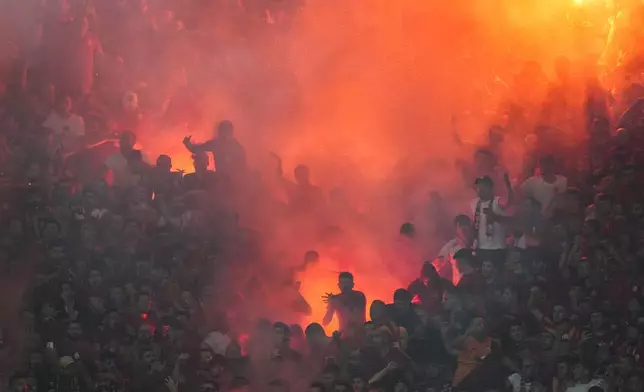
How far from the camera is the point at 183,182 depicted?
6.12 meters

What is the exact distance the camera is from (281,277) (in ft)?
19.9

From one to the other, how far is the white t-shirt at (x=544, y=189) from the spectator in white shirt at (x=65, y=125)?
11.8ft

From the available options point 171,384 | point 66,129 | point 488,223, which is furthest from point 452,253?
point 66,129

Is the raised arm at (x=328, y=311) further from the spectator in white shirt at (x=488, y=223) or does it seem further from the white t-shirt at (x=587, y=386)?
the white t-shirt at (x=587, y=386)

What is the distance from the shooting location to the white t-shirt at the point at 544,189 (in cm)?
606

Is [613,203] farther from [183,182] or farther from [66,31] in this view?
[66,31]

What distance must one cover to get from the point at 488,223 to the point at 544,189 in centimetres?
52

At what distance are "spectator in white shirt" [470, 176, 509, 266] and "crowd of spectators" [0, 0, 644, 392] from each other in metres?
0.01

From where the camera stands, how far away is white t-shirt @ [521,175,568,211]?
6.06 meters

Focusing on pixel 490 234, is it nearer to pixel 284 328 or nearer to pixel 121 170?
pixel 284 328

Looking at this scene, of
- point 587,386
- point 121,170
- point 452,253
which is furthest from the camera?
point 121,170

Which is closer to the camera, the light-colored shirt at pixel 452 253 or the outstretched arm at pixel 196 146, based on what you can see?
the light-colored shirt at pixel 452 253

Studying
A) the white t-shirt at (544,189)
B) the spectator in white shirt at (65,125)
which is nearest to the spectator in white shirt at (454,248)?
the white t-shirt at (544,189)

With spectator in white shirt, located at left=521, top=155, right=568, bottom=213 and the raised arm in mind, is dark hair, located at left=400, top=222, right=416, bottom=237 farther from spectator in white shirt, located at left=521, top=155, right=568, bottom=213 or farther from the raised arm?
spectator in white shirt, located at left=521, top=155, right=568, bottom=213
